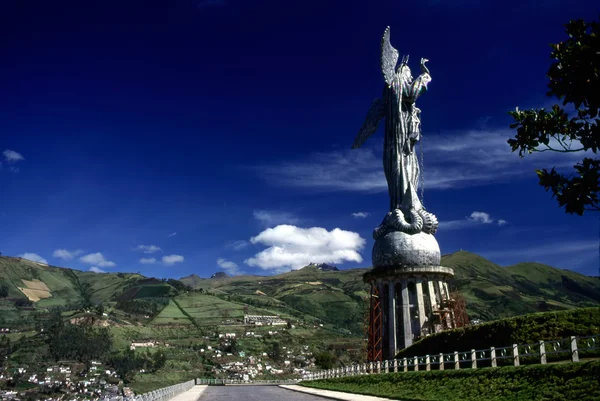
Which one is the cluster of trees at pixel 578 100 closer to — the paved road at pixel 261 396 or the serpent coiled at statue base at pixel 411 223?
the paved road at pixel 261 396

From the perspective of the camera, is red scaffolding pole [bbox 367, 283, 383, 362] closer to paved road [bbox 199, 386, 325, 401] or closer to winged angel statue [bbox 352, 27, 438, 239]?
winged angel statue [bbox 352, 27, 438, 239]

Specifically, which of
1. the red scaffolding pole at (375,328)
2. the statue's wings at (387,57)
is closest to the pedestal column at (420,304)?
the red scaffolding pole at (375,328)

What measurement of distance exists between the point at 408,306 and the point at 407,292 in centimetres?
140

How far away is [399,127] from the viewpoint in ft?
203

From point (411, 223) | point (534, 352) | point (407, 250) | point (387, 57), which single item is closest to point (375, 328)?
point (407, 250)

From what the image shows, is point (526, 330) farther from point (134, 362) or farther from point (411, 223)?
point (134, 362)

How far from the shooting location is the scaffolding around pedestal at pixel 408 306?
53.0 m

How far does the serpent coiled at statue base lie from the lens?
182 feet

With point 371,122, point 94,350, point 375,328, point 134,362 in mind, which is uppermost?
point 371,122

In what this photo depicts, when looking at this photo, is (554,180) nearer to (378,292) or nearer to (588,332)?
(588,332)

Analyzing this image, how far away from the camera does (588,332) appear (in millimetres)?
22234

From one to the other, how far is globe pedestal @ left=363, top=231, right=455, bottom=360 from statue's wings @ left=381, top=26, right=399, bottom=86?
67.8ft

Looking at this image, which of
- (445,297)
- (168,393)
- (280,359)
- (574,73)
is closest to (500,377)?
(574,73)

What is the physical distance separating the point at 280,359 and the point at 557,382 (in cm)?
15819
